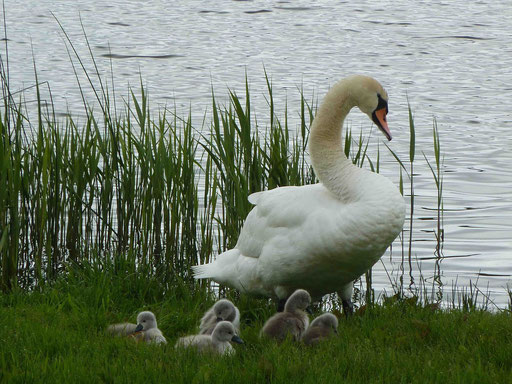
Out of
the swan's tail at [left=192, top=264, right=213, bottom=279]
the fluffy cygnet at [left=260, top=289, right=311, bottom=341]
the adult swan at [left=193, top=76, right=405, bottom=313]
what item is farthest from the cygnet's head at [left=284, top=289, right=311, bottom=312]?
the swan's tail at [left=192, top=264, right=213, bottom=279]

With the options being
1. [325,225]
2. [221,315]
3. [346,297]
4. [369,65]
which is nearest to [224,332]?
[221,315]

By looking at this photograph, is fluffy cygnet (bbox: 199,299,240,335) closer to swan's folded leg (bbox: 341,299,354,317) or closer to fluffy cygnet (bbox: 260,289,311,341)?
fluffy cygnet (bbox: 260,289,311,341)

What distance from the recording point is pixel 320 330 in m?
5.85

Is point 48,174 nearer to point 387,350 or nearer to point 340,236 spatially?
point 340,236

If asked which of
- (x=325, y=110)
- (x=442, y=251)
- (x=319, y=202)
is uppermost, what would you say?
(x=325, y=110)

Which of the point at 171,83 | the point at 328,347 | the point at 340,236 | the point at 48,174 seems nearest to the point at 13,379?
the point at 328,347

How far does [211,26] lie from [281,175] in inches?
585

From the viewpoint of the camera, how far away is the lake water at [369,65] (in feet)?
35.6

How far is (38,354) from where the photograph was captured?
17.3 feet

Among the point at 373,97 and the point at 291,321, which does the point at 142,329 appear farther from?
the point at 373,97

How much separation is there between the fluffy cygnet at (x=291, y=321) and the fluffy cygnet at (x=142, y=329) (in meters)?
0.65

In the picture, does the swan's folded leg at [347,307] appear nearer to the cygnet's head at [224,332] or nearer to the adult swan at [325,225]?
the adult swan at [325,225]

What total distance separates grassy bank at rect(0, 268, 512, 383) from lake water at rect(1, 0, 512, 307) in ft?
8.81

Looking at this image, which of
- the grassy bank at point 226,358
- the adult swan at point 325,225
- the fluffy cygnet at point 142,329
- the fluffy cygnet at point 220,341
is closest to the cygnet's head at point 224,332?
the fluffy cygnet at point 220,341
